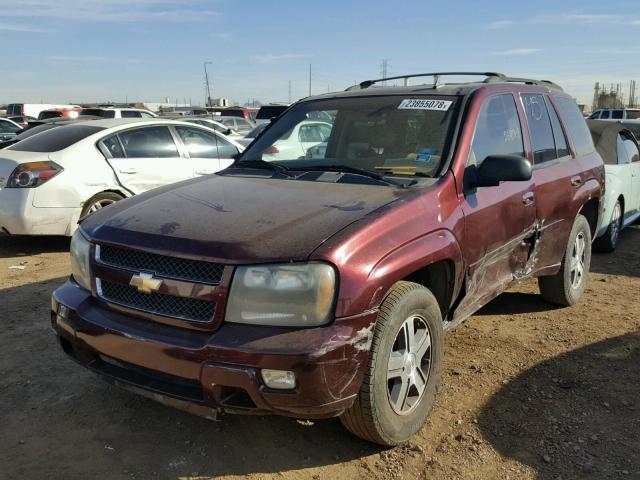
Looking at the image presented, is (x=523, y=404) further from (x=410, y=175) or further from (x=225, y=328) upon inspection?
(x=225, y=328)

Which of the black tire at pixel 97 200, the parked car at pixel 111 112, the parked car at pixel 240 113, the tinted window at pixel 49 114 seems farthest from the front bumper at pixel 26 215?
the parked car at pixel 240 113

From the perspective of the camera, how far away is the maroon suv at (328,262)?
2434 mm

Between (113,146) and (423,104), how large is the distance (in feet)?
15.2

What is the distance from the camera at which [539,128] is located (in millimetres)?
4387

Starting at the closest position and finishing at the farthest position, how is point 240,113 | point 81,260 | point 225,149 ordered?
1. point 81,260
2. point 225,149
3. point 240,113

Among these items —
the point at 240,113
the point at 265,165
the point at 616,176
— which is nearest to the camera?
the point at 265,165

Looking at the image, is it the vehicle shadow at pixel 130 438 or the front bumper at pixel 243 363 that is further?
the vehicle shadow at pixel 130 438

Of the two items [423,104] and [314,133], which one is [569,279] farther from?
[314,133]

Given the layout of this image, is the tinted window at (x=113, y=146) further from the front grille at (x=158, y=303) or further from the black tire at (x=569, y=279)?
the black tire at (x=569, y=279)

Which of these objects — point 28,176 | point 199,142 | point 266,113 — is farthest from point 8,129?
point 28,176

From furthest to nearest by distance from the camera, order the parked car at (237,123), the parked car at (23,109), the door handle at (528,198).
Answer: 1. the parked car at (23,109)
2. the parked car at (237,123)
3. the door handle at (528,198)

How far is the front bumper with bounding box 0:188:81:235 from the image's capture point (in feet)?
20.8

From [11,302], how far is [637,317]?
539 cm

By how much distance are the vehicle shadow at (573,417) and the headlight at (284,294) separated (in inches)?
51.7
